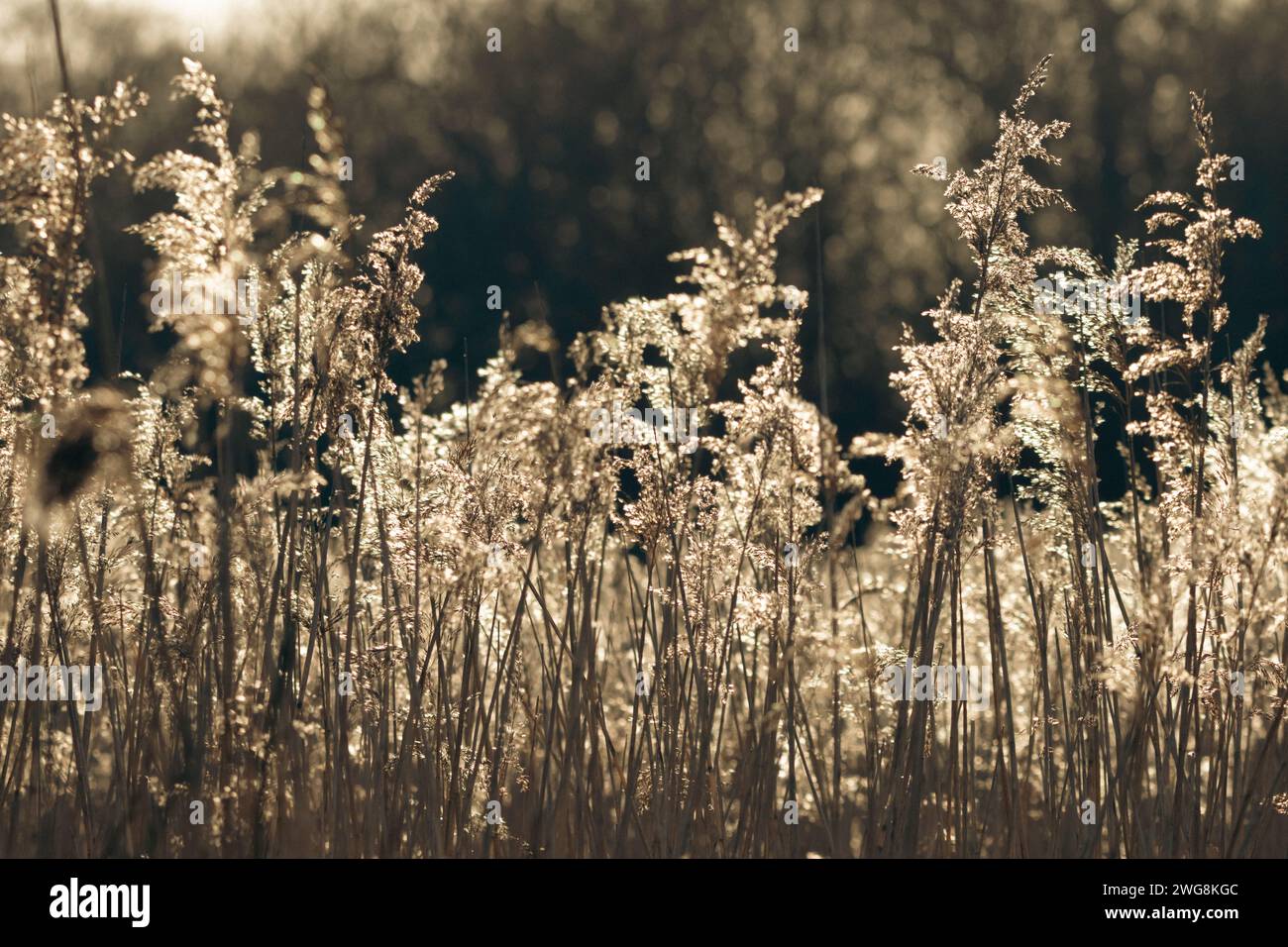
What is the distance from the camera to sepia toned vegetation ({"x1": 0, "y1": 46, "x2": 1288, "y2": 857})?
2.29 metres

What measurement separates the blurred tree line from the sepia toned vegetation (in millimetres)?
10171

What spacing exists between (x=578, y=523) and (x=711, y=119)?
12555 mm

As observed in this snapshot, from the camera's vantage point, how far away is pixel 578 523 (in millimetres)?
2861

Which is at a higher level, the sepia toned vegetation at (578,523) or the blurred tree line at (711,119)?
the blurred tree line at (711,119)

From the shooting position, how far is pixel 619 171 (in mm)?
14266

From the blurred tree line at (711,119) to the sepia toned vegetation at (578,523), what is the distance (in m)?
→ 10.2

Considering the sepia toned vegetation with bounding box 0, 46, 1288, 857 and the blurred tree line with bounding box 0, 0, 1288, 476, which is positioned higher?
the blurred tree line with bounding box 0, 0, 1288, 476

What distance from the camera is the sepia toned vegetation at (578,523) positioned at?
229 cm

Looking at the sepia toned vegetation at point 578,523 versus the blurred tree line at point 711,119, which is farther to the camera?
the blurred tree line at point 711,119

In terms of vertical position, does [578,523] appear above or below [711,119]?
below

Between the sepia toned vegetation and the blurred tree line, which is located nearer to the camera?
the sepia toned vegetation

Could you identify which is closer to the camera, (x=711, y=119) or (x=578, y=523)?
(x=578, y=523)

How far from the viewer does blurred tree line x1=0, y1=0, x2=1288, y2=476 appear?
1320 centimetres
